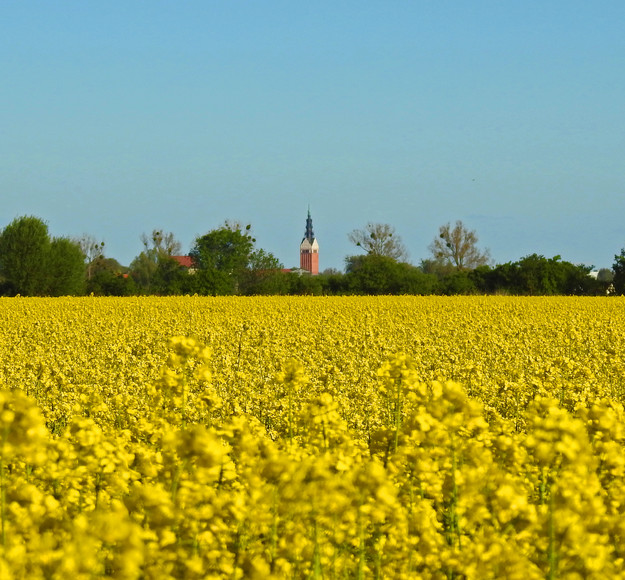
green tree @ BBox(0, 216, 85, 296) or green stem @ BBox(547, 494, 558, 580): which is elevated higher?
green tree @ BBox(0, 216, 85, 296)

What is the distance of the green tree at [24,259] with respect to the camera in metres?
59.4

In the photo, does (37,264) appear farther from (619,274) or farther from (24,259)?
A: (619,274)

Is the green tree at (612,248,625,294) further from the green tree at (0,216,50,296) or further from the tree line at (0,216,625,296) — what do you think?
the green tree at (0,216,50,296)

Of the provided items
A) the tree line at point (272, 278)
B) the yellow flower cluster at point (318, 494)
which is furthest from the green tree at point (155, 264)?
the yellow flower cluster at point (318, 494)

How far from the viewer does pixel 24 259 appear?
59.8 metres

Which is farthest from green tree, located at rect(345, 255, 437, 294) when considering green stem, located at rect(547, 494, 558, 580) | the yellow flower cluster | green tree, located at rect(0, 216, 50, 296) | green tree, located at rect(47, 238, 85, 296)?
green stem, located at rect(547, 494, 558, 580)

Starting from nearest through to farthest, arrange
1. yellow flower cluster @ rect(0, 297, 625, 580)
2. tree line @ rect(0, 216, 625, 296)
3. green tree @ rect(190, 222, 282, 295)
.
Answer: yellow flower cluster @ rect(0, 297, 625, 580) → tree line @ rect(0, 216, 625, 296) → green tree @ rect(190, 222, 282, 295)

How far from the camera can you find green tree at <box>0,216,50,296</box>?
59.4 m

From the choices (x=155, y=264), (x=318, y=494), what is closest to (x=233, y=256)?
(x=155, y=264)

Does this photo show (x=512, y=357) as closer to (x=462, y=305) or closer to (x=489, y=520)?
(x=489, y=520)

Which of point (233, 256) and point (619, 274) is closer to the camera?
point (619, 274)

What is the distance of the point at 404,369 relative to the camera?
780 cm

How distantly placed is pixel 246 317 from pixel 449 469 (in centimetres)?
2523

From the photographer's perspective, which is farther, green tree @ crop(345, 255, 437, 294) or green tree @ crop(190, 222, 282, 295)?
green tree @ crop(190, 222, 282, 295)
